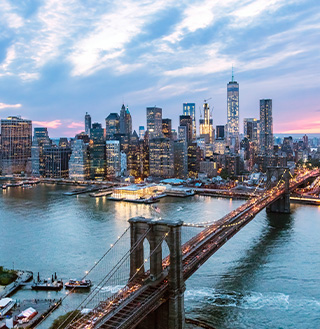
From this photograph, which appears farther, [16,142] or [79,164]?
[16,142]

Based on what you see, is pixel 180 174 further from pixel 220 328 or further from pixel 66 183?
pixel 220 328

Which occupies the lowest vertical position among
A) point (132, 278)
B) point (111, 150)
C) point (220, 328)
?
point (220, 328)

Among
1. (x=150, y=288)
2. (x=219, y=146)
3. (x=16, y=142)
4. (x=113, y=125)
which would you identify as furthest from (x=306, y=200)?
(x=113, y=125)

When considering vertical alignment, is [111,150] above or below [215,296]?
above

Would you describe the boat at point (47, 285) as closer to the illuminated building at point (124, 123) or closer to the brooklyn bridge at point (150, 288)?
the brooklyn bridge at point (150, 288)

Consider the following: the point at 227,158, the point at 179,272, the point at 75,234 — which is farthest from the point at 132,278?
the point at 227,158

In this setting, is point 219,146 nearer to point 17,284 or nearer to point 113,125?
point 113,125
